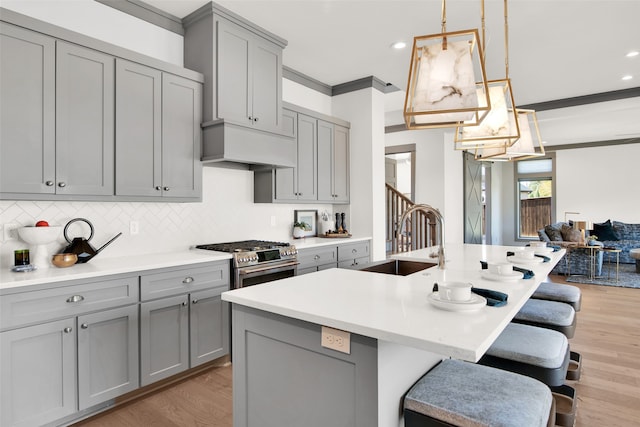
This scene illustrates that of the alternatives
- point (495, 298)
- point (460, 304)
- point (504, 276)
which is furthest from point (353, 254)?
point (460, 304)

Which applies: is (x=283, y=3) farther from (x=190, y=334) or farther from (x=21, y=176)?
(x=190, y=334)

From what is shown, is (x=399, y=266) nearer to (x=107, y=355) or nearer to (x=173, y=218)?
(x=173, y=218)

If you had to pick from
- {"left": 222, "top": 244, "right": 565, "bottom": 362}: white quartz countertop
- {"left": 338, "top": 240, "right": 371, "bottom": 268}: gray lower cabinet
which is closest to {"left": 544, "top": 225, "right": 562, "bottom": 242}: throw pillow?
{"left": 338, "top": 240, "right": 371, "bottom": 268}: gray lower cabinet

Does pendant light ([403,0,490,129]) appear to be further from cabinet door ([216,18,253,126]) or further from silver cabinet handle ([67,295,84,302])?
silver cabinet handle ([67,295,84,302])

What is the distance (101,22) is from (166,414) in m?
2.81

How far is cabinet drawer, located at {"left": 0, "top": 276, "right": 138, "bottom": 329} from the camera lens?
1.95 m

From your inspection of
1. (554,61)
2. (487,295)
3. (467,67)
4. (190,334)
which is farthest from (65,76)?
(554,61)

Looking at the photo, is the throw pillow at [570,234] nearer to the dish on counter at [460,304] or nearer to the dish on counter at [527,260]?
the dish on counter at [527,260]

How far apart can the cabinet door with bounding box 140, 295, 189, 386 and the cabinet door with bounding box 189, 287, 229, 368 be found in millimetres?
58

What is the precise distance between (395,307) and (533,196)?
10.6m

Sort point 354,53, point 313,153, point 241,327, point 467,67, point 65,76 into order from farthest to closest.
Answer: point 313,153
point 354,53
point 65,76
point 467,67
point 241,327

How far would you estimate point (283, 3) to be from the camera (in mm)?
3049

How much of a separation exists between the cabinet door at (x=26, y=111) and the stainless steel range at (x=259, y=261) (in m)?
1.32

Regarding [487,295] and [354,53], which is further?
[354,53]
